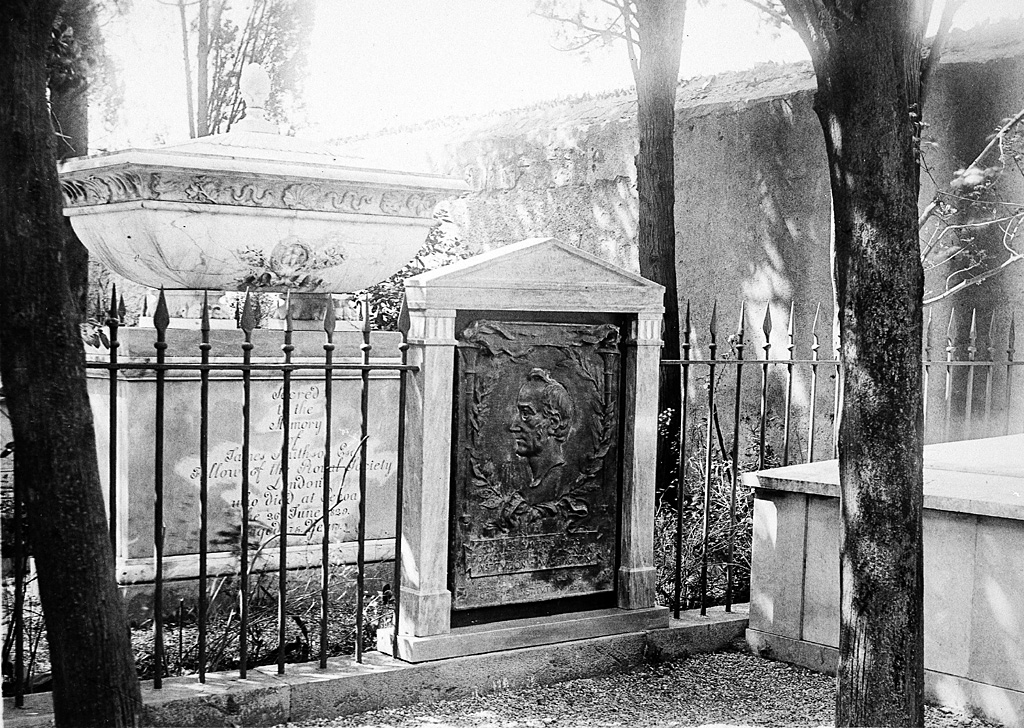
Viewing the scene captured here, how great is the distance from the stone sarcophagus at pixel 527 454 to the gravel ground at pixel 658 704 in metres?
0.22

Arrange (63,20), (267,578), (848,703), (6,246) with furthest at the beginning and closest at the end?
(63,20)
(267,578)
(848,703)
(6,246)

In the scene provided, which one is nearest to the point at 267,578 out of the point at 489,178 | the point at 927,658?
the point at 927,658

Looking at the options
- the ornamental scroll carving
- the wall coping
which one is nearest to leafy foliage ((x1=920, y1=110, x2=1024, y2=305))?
the wall coping

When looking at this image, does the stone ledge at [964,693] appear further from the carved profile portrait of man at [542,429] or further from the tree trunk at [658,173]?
the tree trunk at [658,173]

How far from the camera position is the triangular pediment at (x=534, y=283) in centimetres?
427

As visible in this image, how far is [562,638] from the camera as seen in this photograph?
15.0 ft

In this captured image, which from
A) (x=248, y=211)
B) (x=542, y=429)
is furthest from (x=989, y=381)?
(x=248, y=211)

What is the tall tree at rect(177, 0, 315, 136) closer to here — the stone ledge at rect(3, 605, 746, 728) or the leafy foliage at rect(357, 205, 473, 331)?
the leafy foliage at rect(357, 205, 473, 331)

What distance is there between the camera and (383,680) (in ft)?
13.5

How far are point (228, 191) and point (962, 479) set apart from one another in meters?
3.58

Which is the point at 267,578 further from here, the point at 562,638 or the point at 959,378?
the point at 959,378

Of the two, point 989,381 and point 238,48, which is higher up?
point 238,48

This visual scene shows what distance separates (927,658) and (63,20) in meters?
5.67

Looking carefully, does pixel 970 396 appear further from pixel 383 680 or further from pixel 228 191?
pixel 228 191
